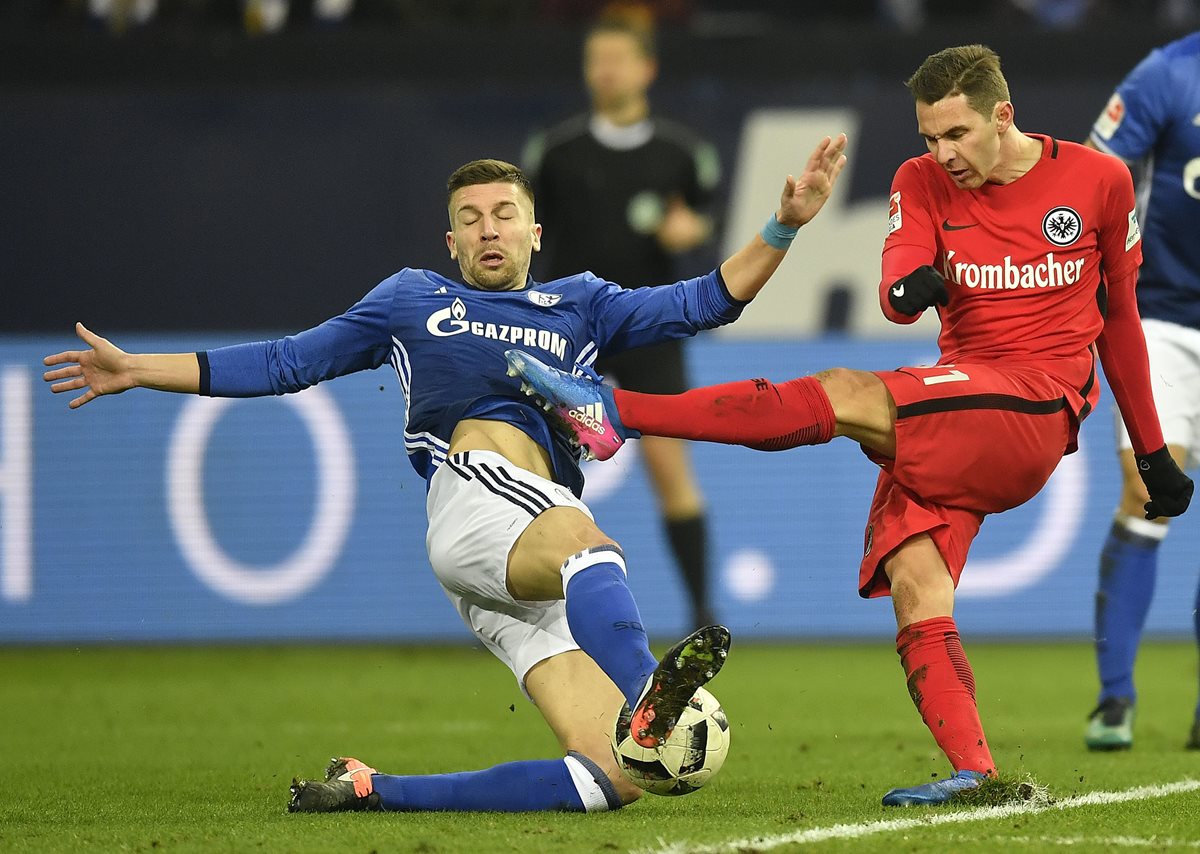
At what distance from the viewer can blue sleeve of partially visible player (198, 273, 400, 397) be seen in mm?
4543

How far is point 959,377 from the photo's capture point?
14.4ft

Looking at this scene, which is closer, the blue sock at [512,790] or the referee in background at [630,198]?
the blue sock at [512,790]

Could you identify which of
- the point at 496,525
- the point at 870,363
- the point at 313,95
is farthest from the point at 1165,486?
the point at 313,95

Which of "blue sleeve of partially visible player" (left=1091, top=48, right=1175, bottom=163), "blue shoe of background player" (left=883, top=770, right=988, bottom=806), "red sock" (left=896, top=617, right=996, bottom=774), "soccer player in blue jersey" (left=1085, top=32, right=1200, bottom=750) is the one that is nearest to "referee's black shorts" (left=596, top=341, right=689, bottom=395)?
"soccer player in blue jersey" (left=1085, top=32, right=1200, bottom=750)

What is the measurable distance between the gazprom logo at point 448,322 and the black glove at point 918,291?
1123 millimetres

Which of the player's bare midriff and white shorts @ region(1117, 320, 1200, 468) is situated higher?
white shorts @ region(1117, 320, 1200, 468)

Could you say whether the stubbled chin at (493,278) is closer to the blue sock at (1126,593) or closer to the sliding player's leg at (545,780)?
the sliding player's leg at (545,780)

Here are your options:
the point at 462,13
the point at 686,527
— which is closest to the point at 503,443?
the point at 686,527

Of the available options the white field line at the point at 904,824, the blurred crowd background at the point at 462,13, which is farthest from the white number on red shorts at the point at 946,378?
the blurred crowd background at the point at 462,13

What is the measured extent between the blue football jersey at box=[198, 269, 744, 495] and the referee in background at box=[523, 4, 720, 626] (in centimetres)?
358

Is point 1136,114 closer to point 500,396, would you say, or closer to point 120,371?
point 500,396

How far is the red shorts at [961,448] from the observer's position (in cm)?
435

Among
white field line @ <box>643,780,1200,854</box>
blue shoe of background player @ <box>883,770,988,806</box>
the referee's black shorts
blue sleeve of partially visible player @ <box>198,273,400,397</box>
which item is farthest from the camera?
the referee's black shorts

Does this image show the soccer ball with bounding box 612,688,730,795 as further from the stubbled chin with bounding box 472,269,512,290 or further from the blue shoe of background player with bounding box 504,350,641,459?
the stubbled chin with bounding box 472,269,512,290
